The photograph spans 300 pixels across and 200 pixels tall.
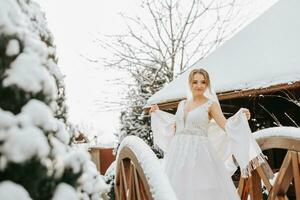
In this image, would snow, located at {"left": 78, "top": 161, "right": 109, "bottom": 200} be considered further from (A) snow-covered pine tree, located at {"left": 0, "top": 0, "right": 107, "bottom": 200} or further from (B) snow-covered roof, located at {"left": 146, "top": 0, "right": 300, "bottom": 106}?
(B) snow-covered roof, located at {"left": 146, "top": 0, "right": 300, "bottom": 106}

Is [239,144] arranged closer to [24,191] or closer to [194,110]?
[194,110]

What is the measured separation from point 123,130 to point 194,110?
11.2 meters

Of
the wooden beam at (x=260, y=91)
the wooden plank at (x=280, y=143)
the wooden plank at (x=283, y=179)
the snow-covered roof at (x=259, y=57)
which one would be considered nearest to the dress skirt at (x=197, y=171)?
the wooden plank at (x=280, y=143)

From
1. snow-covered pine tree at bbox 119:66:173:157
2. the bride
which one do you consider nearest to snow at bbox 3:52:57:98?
the bride

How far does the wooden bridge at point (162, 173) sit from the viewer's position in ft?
6.77

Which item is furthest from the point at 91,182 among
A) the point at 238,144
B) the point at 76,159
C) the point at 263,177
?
the point at 238,144

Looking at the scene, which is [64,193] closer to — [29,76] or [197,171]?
[29,76]

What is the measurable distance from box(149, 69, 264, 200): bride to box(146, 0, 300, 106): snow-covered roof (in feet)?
8.70

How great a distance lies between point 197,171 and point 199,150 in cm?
20

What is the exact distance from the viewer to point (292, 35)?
8.20 metres

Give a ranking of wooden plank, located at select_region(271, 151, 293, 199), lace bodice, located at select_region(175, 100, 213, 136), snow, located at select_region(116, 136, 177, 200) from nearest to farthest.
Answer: snow, located at select_region(116, 136, 177, 200), wooden plank, located at select_region(271, 151, 293, 199), lace bodice, located at select_region(175, 100, 213, 136)

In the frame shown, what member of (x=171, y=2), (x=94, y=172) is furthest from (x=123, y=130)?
(x=94, y=172)

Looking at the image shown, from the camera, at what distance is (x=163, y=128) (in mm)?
4410

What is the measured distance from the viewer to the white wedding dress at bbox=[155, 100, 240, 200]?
3791mm
